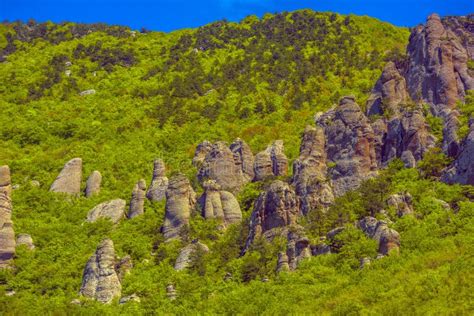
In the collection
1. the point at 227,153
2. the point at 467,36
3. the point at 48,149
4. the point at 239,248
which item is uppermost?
the point at 467,36

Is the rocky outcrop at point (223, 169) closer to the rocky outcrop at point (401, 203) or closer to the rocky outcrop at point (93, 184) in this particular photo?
the rocky outcrop at point (93, 184)

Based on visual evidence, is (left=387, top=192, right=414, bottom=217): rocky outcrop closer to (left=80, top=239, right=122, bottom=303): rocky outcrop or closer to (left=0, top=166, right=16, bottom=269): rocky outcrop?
(left=80, top=239, right=122, bottom=303): rocky outcrop

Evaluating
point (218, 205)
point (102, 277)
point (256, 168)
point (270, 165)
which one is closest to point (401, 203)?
point (218, 205)

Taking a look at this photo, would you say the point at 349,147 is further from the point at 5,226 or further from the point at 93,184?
the point at 5,226

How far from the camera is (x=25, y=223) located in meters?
64.7

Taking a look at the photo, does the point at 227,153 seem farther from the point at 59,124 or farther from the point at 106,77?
the point at 106,77

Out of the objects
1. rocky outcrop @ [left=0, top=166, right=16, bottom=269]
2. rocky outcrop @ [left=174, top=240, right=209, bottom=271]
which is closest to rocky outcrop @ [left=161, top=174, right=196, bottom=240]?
rocky outcrop @ [left=174, top=240, right=209, bottom=271]

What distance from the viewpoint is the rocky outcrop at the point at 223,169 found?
67438 millimetres

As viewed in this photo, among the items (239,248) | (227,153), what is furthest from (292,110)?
(239,248)

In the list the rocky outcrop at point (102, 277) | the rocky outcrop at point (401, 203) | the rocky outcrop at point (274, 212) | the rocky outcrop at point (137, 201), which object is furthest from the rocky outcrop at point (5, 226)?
the rocky outcrop at point (401, 203)

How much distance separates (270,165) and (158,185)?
11.3 metres

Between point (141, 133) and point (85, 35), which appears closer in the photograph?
point (141, 133)

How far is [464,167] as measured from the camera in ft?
177

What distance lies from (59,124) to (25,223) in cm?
3049
